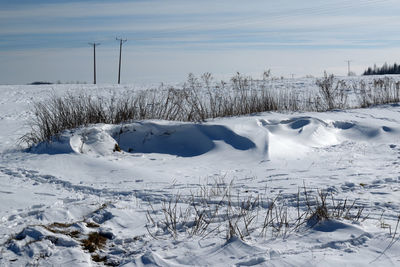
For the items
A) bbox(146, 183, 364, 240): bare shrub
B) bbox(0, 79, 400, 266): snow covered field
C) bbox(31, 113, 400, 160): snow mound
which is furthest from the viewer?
bbox(31, 113, 400, 160): snow mound

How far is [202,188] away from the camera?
17.7ft

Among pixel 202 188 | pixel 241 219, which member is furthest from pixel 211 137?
pixel 241 219

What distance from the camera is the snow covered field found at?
127 inches

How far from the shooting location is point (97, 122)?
857 centimetres

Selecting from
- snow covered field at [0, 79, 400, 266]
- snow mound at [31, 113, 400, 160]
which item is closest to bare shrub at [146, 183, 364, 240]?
snow covered field at [0, 79, 400, 266]

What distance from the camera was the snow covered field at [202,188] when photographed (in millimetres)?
3225

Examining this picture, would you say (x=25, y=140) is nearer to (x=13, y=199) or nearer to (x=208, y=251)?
(x=13, y=199)

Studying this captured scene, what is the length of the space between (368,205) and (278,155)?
2.69m

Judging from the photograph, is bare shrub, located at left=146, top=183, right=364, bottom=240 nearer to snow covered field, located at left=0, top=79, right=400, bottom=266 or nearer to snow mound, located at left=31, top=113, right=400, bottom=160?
snow covered field, located at left=0, top=79, right=400, bottom=266

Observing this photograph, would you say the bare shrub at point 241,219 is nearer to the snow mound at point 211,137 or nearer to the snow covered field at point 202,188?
the snow covered field at point 202,188

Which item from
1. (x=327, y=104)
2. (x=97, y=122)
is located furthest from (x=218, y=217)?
(x=327, y=104)

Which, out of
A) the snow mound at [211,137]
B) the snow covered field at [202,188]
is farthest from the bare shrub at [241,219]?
the snow mound at [211,137]

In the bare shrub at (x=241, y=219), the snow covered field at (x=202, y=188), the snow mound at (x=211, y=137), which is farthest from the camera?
the snow mound at (x=211, y=137)

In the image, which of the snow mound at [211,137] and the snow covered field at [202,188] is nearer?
the snow covered field at [202,188]
